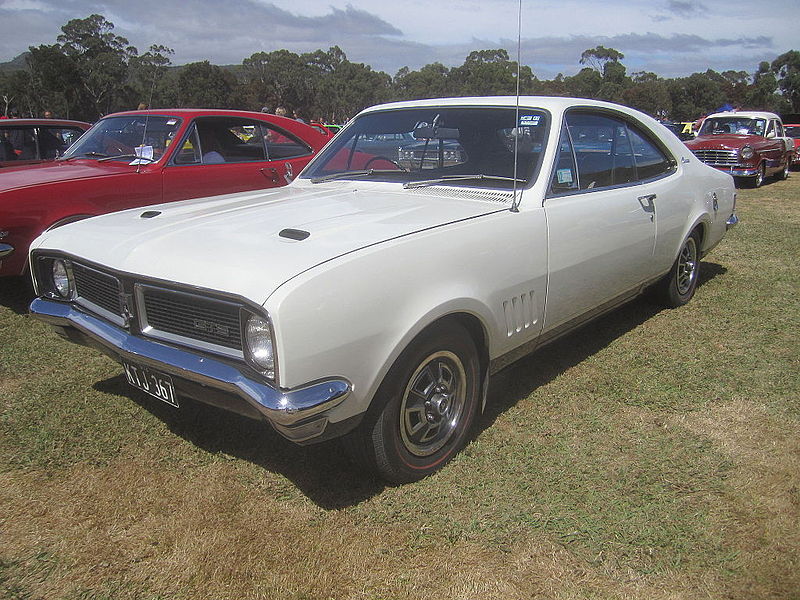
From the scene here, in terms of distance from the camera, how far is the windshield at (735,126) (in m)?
14.4

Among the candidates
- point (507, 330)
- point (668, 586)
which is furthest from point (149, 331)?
point (668, 586)

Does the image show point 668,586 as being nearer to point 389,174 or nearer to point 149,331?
point 149,331

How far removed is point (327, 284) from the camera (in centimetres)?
216

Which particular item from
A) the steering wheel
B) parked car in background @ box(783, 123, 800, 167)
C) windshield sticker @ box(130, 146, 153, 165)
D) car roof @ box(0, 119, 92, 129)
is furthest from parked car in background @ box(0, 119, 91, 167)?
parked car in background @ box(783, 123, 800, 167)

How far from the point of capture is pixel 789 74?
222 ft

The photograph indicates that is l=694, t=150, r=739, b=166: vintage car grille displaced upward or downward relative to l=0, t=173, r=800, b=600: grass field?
upward

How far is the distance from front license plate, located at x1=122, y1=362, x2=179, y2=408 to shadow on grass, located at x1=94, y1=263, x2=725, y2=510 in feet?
0.76

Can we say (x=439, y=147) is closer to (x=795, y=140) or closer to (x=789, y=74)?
(x=795, y=140)

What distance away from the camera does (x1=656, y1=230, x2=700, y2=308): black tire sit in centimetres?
479

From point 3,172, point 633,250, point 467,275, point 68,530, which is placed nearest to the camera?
point 68,530

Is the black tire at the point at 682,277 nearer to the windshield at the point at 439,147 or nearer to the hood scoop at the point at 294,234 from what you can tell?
the windshield at the point at 439,147

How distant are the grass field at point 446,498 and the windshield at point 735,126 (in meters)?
12.4

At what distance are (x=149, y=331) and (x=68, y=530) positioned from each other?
2.66 ft

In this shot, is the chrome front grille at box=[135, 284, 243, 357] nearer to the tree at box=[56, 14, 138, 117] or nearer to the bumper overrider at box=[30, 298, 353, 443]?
the bumper overrider at box=[30, 298, 353, 443]
